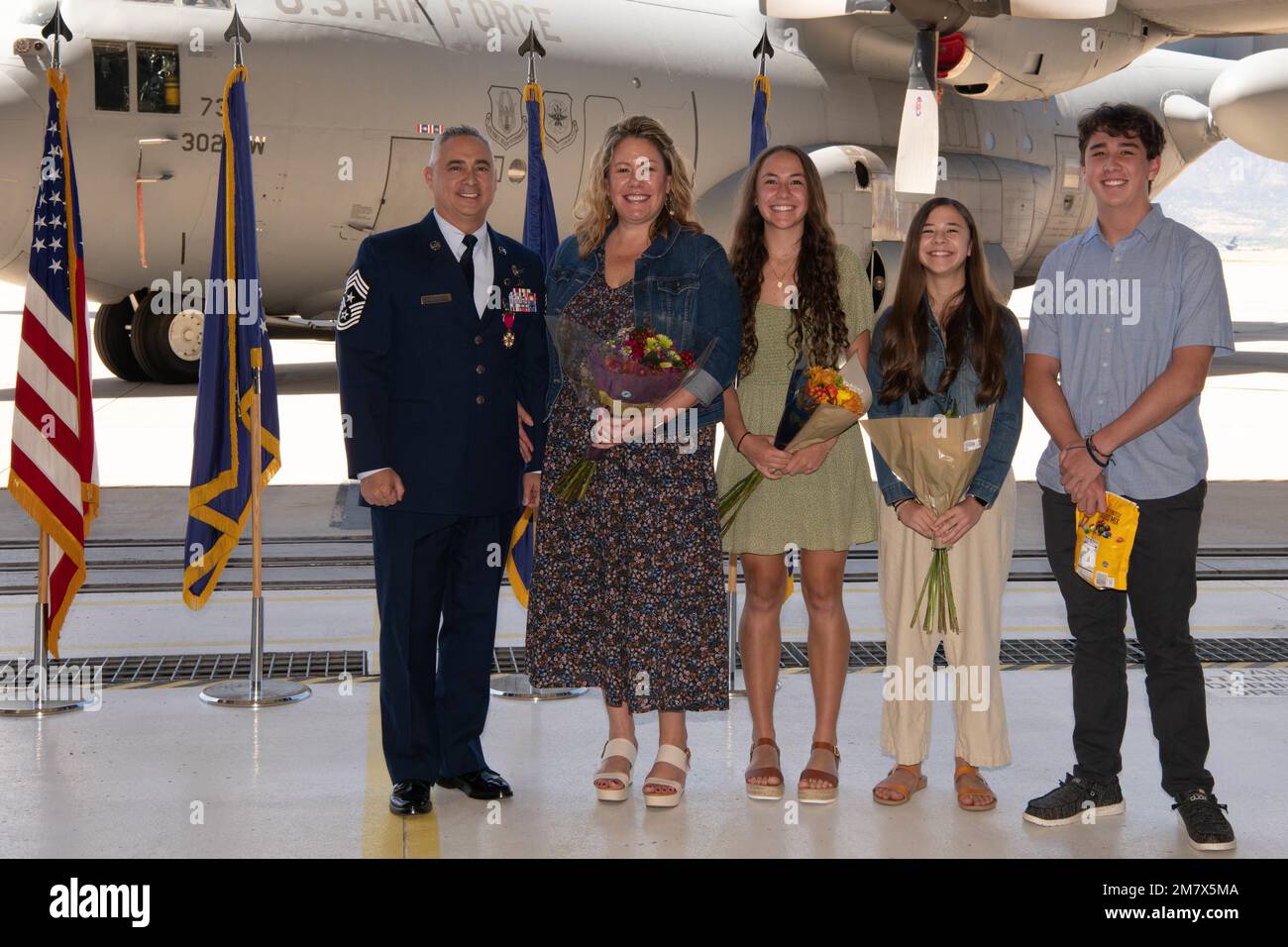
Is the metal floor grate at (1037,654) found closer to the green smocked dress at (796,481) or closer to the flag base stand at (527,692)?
the flag base stand at (527,692)

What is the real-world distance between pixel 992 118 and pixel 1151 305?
12388mm

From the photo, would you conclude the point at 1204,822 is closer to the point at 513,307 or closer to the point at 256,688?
the point at 513,307

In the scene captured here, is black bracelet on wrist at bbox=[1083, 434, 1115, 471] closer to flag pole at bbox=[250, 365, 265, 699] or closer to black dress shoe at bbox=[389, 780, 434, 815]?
black dress shoe at bbox=[389, 780, 434, 815]

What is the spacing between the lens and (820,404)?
4184 millimetres

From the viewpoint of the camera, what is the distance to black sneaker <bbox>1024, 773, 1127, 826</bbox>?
168 inches

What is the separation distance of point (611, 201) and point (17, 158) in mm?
8784

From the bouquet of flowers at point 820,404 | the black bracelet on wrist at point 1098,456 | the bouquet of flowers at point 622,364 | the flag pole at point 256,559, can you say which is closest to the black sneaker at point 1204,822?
the black bracelet on wrist at point 1098,456

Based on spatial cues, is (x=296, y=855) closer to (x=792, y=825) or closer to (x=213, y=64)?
(x=792, y=825)

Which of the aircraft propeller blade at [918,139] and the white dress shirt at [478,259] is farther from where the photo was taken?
the aircraft propeller blade at [918,139]

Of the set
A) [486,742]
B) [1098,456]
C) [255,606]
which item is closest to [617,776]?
[486,742]

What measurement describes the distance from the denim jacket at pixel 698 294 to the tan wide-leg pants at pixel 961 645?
2.55 feet

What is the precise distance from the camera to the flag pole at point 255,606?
5.60m

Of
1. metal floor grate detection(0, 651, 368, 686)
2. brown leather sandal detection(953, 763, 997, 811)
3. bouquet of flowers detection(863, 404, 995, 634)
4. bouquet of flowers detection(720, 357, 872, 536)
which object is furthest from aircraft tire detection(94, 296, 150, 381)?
brown leather sandal detection(953, 763, 997, 811)
